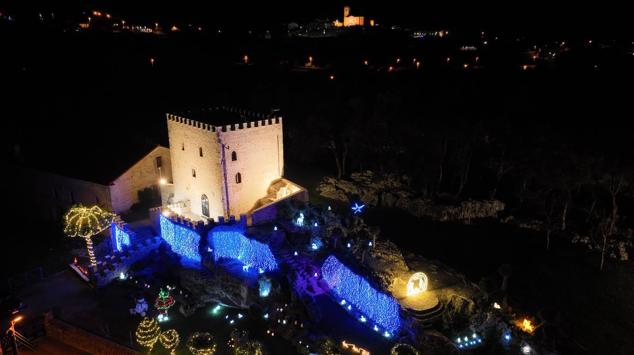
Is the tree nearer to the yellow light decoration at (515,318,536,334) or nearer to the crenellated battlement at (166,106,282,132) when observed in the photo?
the yellow light decoration at (515,318,536,334)

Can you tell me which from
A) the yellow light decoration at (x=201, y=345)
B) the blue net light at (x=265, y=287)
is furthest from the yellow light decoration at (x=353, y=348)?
the yellow light decoration at (x=201, y=345)

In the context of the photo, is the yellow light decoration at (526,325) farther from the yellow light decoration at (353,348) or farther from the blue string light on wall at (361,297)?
the yellow light decoration at (353,348)

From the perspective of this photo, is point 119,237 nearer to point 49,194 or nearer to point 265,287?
point 49,194

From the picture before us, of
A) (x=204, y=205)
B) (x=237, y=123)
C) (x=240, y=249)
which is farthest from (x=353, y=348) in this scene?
(x=237, y=123)

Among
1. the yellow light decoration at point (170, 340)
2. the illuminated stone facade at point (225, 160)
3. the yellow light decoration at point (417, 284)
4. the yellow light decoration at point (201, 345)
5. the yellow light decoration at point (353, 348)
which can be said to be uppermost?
the illuminated stone facade at point (225, 160)

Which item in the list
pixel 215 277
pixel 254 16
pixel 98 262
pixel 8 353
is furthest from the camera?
pixel 254 16

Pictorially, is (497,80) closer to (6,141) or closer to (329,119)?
(329,119)

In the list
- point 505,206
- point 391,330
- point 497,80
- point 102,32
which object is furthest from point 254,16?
point 391,330
